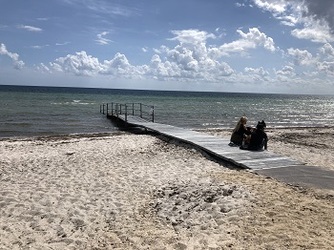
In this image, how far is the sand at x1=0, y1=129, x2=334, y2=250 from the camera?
5.67 metres

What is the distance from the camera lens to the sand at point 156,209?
5672 mm

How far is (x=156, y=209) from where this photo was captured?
7.09m

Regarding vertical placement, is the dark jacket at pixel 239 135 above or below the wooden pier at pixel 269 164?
above

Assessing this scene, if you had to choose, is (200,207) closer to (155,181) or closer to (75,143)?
(155,181)

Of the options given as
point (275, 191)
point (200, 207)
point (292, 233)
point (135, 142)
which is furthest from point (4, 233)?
point (135, 142)

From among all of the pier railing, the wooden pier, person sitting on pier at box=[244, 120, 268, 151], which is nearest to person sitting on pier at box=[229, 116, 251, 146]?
the wooden pier

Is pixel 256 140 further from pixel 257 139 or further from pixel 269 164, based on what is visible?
pixel 269 164

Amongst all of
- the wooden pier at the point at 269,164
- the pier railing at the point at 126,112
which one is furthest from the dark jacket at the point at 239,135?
the pier railing at the point at 126,112

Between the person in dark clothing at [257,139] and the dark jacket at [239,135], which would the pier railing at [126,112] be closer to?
the dark jacket at [239,135]

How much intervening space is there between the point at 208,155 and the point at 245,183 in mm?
4183

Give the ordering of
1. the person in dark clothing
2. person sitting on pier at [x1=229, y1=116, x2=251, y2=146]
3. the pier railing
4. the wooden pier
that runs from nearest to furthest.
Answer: the wooden pier
the person in dark clothing
person sitting on pier at [x1=229, y1=116, x2=251, y2=146]
the pier railing

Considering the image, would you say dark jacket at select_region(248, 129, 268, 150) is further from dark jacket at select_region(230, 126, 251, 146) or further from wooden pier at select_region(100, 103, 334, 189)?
dark jacket at select_region(230, 126, 251, 146)

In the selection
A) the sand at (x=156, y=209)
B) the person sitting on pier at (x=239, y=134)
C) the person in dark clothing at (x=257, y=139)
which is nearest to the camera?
the sand at (x=156, y=209)

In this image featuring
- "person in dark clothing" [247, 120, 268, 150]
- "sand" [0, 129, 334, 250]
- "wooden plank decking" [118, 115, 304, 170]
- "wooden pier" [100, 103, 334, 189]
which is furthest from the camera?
"person in dark clothing" [247, 120, 268, 150]
